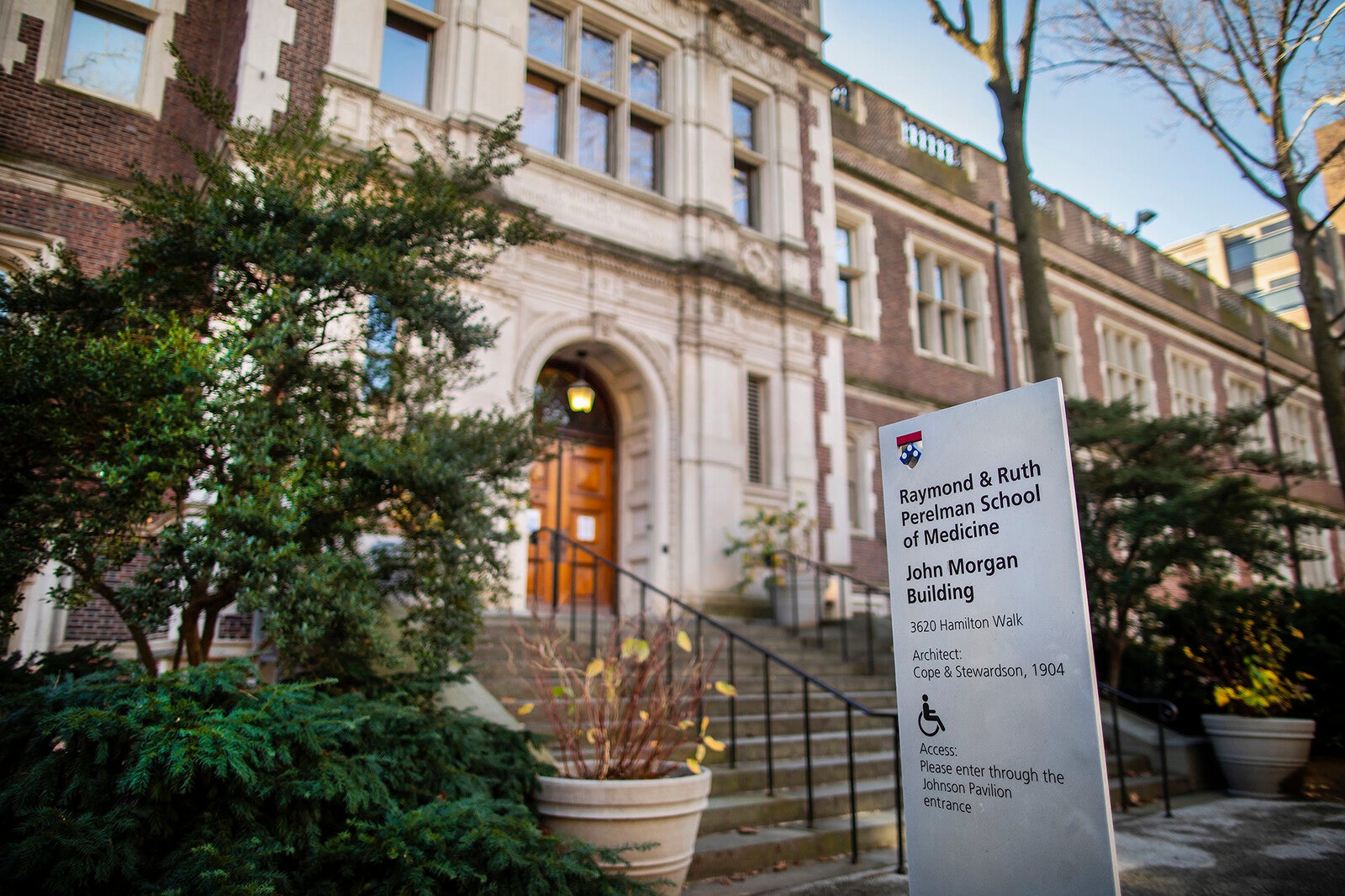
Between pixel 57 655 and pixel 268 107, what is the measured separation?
5.78 m

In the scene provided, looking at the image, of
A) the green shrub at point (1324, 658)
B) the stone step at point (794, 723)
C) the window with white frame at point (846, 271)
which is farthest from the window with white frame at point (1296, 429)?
the stone step at point (794, 723)

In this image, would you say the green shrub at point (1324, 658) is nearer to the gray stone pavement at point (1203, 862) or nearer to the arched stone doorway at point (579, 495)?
the gray stone pavement at point (1203, 862)

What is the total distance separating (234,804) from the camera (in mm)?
3361

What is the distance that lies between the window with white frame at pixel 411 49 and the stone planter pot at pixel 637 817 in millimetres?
7798

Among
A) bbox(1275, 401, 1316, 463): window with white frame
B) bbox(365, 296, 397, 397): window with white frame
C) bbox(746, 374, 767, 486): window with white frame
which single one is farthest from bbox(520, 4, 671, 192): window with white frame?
bbox(1275, 401, 1316, 463): window with white frame

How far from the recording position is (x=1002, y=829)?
291 cm

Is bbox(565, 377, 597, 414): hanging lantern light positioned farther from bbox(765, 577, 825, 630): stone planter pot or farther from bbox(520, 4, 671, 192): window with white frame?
bbox(765, 577, 825, 630): stone planter pot

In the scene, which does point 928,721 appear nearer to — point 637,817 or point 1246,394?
point 637,817

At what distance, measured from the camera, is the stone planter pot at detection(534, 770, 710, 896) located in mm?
4375

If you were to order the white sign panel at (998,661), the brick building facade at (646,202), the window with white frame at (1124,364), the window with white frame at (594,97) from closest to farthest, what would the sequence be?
the white sign panel at (998,661) → the brick building facade at (646,202) → the window with white frame at (594,97) → the window with white frame at (1124,364)

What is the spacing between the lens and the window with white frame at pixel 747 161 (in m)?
12.5

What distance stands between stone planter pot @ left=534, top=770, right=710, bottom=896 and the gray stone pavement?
1.03ft

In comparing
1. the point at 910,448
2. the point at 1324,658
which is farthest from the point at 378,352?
the point at 1324,658

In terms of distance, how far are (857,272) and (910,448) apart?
12.0 m
